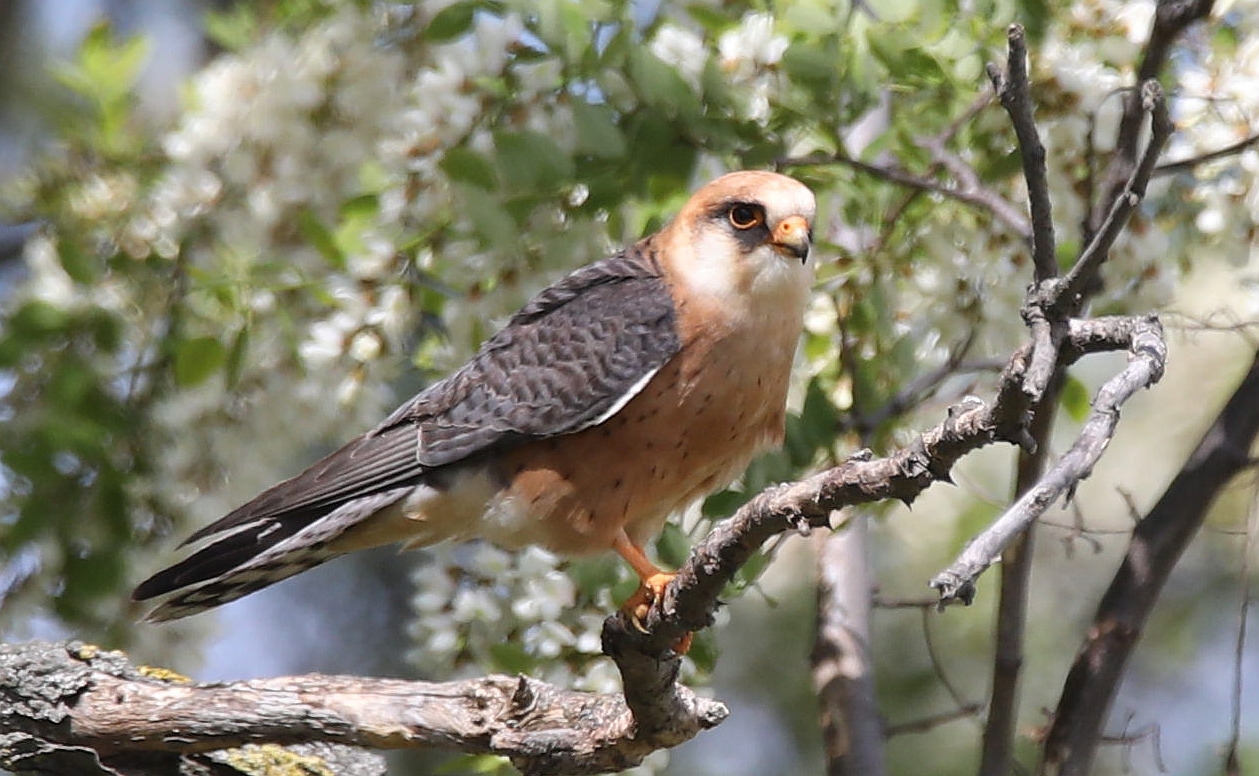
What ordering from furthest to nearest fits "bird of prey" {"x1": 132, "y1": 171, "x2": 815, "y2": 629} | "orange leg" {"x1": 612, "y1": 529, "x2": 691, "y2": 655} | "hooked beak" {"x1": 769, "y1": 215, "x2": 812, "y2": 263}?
"bird of prey" {"x1": 132, "y1": 171, "x2": 815, "y2": 629}
"hooked beak" {"x1": 769, "y1": 215, "x2": 812, "y2": 263}
"orange leg" {"x1": 612, "y1": 529, "x2": 691, "y2": 655}

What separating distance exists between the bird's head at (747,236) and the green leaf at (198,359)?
1067 millimetres

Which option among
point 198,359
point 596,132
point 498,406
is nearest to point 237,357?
point 198,359

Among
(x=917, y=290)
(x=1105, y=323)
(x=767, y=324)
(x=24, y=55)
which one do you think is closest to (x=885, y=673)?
(x=917, y=290)

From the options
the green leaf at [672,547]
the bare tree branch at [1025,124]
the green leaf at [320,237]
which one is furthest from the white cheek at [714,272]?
the bare tree branch at [1025,124]

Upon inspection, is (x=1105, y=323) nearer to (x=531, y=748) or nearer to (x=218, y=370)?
(x=531, y=748)

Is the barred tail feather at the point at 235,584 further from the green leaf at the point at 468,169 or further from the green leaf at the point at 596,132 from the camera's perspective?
the green leaf at the point at 596,132

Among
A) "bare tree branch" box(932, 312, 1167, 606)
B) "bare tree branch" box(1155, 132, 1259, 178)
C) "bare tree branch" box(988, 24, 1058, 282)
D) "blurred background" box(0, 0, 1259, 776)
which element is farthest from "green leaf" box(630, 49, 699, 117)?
"bare tree branch" box(932, 312, 1167, 606)

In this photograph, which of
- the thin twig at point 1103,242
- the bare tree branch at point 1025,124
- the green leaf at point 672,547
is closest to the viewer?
the thin twig at point 1103,242

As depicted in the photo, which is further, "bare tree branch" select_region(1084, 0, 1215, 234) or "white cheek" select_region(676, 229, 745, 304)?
"white cheek" select_region(676, 229, 745, 304)

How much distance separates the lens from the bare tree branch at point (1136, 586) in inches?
137

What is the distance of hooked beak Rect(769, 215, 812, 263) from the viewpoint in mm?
3225

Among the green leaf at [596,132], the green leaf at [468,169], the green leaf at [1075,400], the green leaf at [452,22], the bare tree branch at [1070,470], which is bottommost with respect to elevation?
the bare tree branch at [1070,470]

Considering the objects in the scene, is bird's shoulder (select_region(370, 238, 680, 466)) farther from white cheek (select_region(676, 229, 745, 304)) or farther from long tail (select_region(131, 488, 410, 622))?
long tail (select_region(131, 488, 410, 622))

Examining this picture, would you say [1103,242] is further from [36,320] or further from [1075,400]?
[36,320]
